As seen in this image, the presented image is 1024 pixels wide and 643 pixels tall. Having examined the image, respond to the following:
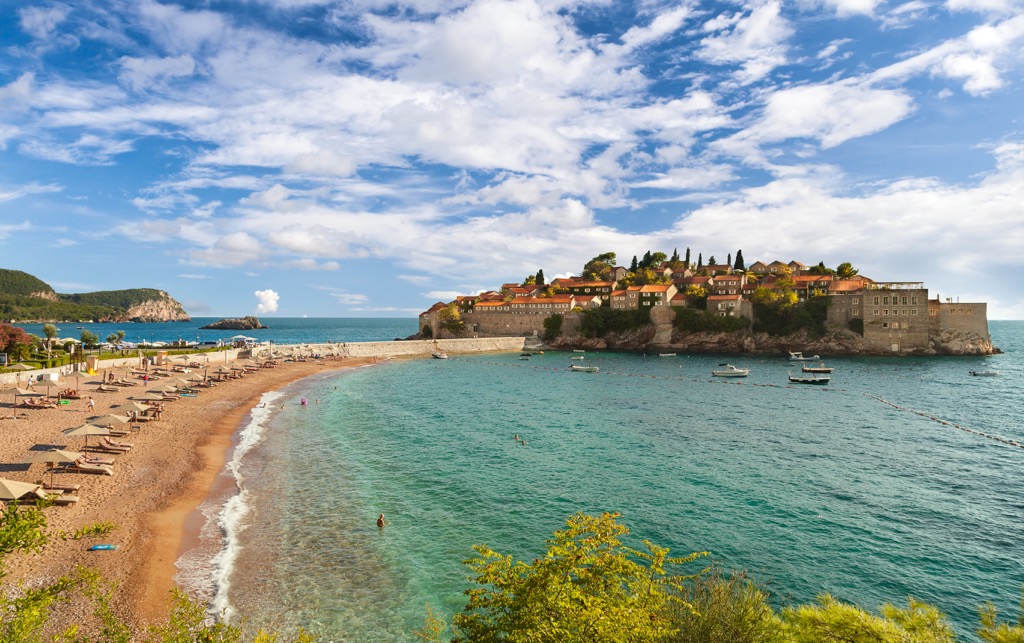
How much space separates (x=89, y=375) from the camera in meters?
47.8

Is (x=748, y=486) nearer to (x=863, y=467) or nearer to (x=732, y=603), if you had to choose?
(x=863, y=467)

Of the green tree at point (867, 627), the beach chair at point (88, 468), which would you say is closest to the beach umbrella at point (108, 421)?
the beach chair at point (88, 468)

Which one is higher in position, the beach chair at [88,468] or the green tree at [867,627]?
the green tree at [867,627]

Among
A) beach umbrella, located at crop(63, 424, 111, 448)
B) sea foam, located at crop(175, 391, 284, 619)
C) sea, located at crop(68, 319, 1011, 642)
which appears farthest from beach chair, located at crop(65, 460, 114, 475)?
sea, located at crop(68, 319, 1011, 642)

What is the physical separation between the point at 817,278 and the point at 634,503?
110 m

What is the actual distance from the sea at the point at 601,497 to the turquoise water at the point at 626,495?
0.11 meters

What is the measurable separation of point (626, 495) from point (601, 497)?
128cm

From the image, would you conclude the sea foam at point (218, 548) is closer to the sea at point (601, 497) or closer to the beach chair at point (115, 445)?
the sea at point (601, 497)

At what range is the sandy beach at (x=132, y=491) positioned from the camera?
14.9 m

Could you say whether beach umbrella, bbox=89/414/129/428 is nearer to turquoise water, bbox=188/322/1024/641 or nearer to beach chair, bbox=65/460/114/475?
beach chair, bbox=65/460/114/475

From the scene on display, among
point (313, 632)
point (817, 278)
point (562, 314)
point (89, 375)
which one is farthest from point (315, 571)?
point (817, 278)

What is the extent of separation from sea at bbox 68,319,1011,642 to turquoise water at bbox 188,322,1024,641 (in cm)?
11

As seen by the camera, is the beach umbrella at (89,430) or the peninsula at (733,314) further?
the peninsula at (733,314)

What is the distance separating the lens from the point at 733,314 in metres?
109
